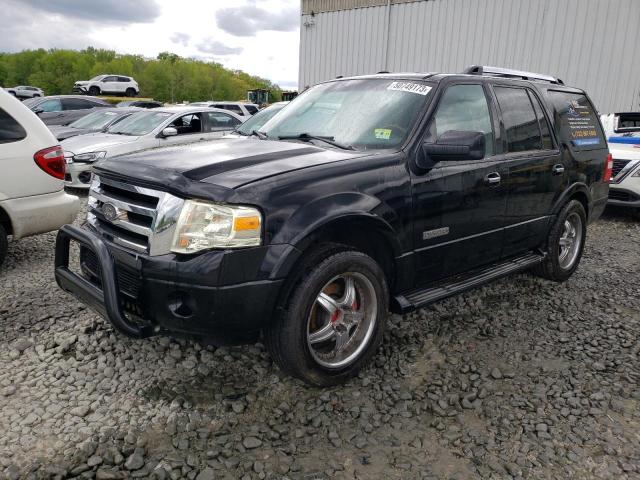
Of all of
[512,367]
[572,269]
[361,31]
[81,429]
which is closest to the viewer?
[81,429]

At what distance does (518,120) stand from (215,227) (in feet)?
9.08

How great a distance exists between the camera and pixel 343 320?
3.09m

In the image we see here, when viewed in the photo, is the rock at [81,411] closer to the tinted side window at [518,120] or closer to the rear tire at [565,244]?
the tinted side window at [518,120]

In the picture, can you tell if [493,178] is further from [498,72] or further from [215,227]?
[215,227]

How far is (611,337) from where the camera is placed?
3854 millimetres

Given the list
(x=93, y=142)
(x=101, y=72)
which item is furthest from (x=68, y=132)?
(x=101, y=72)

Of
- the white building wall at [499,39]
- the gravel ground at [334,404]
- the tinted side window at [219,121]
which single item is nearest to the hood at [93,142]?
the tinted side window at [219,121]

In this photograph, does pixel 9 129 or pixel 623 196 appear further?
pixel 623 196

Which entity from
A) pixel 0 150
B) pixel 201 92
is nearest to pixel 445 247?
pixel 0 150

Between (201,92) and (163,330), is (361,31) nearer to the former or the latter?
(163,330)

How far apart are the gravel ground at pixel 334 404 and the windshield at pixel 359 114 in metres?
1.42

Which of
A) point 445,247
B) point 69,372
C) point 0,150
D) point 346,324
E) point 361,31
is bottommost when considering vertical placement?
point 69,372

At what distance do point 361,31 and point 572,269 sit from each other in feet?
→ 60.8

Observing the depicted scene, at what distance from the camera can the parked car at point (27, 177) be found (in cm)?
455
